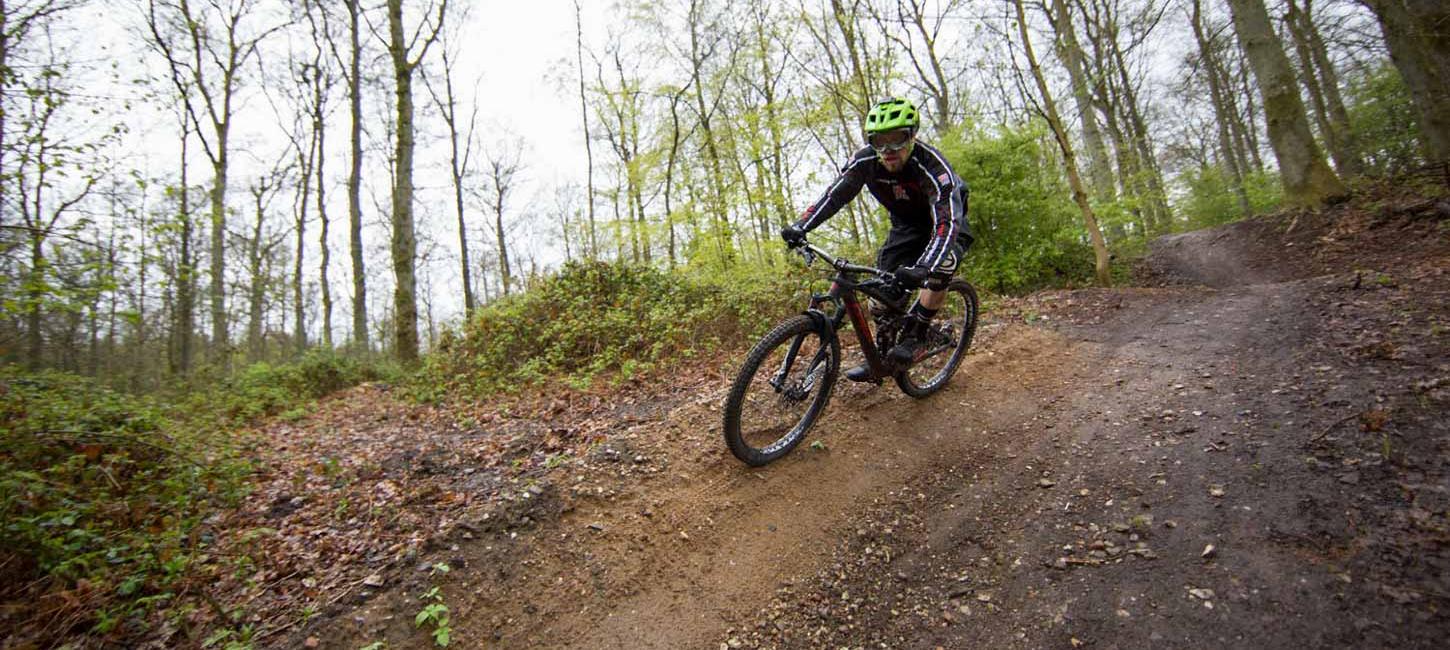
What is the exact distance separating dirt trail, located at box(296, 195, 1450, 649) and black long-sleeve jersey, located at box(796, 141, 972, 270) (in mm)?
1509

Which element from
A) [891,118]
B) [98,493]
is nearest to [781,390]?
[891,118]

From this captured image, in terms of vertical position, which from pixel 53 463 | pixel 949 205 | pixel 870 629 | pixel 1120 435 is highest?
pixel 949 205

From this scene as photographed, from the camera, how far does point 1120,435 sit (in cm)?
393

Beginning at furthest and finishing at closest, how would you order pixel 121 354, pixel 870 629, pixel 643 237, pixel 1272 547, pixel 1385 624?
pixel 643 237
pixel 121 354
pixel 870 629
pixel 1272 547
pixel 1385 624

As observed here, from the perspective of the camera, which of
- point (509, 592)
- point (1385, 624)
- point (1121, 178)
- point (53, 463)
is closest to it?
point (1385, 624)

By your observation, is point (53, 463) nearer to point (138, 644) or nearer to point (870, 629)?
point (138, 644)

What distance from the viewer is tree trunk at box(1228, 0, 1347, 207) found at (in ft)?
31.2

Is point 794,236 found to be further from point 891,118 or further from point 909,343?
point 909,343

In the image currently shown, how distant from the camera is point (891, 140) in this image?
13.6 feet

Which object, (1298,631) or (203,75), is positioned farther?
(203,75)

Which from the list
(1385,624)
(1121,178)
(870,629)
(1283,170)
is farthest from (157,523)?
(1121,178)

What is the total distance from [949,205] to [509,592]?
3800 millimetres

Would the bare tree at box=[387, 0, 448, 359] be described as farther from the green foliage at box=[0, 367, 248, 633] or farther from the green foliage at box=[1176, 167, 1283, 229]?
the green foliage at box=[1176, 167, 1283, 229]

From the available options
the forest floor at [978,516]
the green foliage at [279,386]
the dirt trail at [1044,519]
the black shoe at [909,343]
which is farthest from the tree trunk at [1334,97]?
the green foliage at [279,386]
